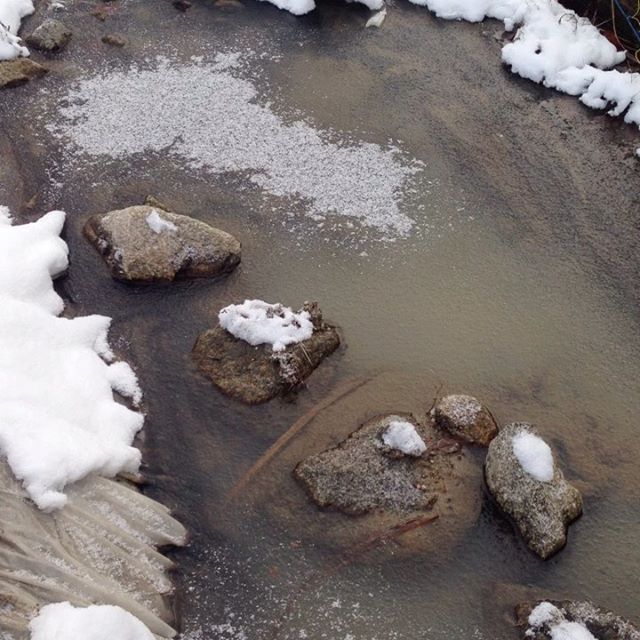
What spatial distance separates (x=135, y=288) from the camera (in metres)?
6.78

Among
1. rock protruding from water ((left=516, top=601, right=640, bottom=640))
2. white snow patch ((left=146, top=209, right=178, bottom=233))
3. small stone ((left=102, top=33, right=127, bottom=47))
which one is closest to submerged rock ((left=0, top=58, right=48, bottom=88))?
small stone ((left=102, top=33, right=127, bottom=47))

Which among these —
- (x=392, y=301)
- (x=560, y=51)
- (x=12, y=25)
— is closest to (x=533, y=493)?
(x=392, y=301)

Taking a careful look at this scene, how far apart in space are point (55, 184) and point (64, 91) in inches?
71.4

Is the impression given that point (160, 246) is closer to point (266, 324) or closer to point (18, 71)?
point (266, 324)

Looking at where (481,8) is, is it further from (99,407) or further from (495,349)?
(99,407)

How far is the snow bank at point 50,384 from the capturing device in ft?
16.1

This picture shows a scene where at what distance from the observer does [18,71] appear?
895 centimetres

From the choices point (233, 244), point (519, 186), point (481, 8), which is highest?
point (481, 8)

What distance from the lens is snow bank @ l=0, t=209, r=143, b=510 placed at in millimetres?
4922

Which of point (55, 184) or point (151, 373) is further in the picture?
point (55, 184)

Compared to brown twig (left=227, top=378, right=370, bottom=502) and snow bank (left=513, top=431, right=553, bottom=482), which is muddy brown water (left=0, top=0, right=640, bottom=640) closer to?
brown twig (left=227, top=378, right=370, bottom=502)

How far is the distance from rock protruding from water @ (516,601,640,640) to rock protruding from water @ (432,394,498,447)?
52.5 inches

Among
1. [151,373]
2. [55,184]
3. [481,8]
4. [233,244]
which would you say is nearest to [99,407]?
[151,373]

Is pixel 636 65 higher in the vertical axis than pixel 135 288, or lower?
higher
